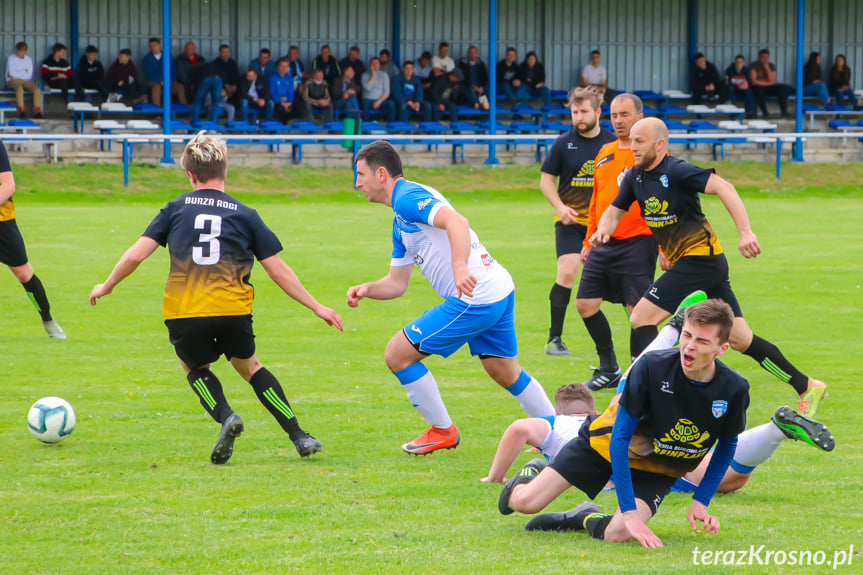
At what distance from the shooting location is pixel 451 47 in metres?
34.0

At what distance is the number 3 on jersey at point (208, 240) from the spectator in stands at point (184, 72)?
2353 cm

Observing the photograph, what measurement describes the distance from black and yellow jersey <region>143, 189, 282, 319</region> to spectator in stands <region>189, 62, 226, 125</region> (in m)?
22.3

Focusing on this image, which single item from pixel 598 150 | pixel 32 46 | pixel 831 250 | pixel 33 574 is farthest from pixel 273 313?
pixel 32 46

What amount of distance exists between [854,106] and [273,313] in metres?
27.3

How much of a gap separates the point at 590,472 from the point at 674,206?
2492 mm

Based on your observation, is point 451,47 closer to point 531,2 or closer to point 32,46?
point 531,2

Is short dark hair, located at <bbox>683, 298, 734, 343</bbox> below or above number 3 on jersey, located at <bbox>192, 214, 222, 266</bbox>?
below

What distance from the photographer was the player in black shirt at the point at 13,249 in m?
9.42

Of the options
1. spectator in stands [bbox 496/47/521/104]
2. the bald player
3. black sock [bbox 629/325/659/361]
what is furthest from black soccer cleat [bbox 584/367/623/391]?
spectator in stands [bbox 496/47/521/104]

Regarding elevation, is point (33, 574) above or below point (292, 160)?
below

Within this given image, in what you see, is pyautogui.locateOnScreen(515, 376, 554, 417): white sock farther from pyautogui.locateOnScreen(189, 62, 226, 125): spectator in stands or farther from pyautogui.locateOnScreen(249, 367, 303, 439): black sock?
pyautogui.locateOnScreen(189, 62, 226, 125): spectator in stands

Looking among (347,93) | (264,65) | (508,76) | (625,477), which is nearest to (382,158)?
(625,477)

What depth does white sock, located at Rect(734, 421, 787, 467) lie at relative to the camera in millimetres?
5332

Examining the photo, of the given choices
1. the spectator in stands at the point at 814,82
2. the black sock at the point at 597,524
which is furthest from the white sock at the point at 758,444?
the spectator in stands at the point at 814,82
